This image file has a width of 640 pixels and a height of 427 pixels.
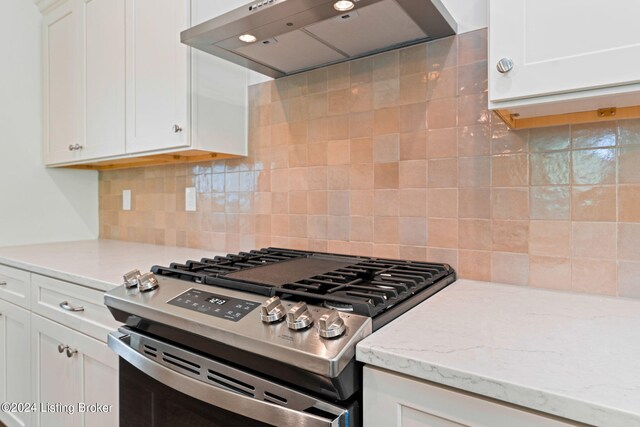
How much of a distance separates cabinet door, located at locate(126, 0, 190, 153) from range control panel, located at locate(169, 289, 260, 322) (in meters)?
0.81

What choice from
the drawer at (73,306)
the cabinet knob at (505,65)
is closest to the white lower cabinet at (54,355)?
the drawer at (73,306)

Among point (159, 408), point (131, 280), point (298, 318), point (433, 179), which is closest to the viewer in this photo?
point (298, 318)

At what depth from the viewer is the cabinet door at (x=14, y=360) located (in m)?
1.73

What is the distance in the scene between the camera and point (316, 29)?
1173 millimetres

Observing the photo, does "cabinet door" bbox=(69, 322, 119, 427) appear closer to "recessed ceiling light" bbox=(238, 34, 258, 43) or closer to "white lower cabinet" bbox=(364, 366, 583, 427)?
"white lower cabinet" bbox=(364, 366, 583, 427)

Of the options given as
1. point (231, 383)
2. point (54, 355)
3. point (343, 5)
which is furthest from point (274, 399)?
point (54, 355)

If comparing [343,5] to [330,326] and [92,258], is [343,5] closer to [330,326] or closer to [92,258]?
[330,326]

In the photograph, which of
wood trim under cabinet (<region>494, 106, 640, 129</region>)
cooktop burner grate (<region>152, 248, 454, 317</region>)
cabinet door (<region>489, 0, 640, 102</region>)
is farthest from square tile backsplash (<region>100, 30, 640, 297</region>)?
cabinet door (<region>489, 0, 640, 102</region>)

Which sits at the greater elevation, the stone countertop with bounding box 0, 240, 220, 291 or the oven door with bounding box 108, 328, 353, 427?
the stone countertop with bounding box 0, 240, 220, 291

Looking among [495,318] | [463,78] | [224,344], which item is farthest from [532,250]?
[224,344]

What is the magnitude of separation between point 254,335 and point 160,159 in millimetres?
1572

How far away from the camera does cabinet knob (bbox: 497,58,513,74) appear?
0.87 metres

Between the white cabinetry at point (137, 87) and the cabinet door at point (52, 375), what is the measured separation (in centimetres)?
84

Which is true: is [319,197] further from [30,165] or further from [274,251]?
[30,165]
